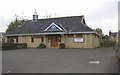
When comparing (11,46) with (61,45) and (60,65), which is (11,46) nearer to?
(61,45)

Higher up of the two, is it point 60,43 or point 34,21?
point 34,21

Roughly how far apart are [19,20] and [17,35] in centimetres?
2662

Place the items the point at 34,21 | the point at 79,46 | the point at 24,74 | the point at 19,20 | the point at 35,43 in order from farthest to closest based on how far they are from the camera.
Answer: the point at 19,20 → the point at 34,21 → the point at 35,43 → the point at 79,46 → the point at 24,74

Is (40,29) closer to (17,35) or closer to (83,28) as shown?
(17,35)

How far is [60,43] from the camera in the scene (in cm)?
3706

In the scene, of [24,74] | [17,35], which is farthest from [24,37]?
[24,74]

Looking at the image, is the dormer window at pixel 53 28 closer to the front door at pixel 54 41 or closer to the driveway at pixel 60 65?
the front door at pixel 54 41

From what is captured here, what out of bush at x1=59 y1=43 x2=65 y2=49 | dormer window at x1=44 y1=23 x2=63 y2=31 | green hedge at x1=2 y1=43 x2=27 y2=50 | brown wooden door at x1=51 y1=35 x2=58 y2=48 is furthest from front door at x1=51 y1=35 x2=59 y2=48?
green hedge at x1=2 y1=43 x2=27 y2=50

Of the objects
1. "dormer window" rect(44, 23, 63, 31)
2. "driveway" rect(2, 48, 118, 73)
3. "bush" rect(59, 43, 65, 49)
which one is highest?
"dormer window" rect(44, 23, 63, 31)


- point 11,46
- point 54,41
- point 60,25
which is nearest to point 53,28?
point 60,25

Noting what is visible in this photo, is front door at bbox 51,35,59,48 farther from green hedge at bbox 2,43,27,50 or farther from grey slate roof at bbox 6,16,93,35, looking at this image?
green hedge at bbox 2,43,27,50

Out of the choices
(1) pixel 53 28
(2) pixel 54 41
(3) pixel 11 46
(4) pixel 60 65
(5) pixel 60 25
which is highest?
(5) pixel 60 25

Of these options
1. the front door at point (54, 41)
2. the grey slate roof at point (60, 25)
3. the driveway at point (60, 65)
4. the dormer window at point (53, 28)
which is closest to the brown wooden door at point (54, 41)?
the front door at point (54, 41)

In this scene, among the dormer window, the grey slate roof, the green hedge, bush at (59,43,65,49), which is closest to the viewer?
the green hedge
